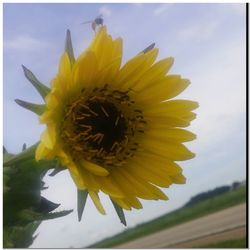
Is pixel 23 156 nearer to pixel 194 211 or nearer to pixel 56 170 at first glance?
pixel 56 170

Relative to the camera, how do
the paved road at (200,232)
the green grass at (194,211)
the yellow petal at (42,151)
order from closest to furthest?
the yellow petal at (42,151), the paved road at (200,232), the green grass at (194,211)

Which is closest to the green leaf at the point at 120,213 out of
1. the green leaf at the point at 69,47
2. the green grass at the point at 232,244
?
the green leaf at the point at 69,47

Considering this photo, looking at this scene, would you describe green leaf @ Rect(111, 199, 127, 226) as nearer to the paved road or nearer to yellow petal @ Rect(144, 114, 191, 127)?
yellow petal @ Rect(144, 114, 191, 127)

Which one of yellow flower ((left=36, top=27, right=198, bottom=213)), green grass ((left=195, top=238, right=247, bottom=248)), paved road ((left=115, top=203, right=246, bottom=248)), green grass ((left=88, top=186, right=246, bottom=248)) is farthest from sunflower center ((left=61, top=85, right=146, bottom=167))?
green grass ((left=88, top=186, right=246, bottom=248))

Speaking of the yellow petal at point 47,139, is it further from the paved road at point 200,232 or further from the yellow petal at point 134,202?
the paved road at point 200,232

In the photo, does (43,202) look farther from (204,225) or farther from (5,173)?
(204,225)


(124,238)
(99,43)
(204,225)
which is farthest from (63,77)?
(204,225)
